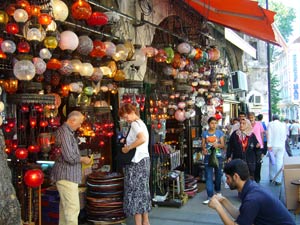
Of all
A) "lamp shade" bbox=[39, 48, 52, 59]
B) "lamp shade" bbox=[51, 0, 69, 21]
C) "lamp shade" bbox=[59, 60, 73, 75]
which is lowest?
"lamp shade" bbox=[59, 60, 73, 75]

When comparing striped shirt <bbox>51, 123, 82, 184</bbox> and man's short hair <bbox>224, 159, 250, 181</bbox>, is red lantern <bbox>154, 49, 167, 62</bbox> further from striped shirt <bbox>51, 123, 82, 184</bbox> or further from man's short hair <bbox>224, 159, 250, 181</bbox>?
man's short hair <bbox>224, 159, 250, 181</bbox>

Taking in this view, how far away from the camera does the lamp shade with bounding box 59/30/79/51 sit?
451 centimetres

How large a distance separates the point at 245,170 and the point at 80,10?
2750mm

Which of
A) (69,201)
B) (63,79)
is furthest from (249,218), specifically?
(63,79)

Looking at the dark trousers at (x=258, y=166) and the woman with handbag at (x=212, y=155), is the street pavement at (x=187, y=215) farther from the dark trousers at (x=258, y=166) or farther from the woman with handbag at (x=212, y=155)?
the dark trousers at (x=258, y=166)

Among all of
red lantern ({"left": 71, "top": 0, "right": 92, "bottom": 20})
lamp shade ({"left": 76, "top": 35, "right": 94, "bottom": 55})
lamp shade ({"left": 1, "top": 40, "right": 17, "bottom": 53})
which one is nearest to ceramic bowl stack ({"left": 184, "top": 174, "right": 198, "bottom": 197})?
lamp shade ({"left": 76, "top": 35, "right": 94, "bottom": 55})

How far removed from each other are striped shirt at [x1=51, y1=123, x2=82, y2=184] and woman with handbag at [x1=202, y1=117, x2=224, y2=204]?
129 inches

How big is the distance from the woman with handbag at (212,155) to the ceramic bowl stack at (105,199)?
A: 2046 mm

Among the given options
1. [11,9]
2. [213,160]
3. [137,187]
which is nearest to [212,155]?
[213,160]

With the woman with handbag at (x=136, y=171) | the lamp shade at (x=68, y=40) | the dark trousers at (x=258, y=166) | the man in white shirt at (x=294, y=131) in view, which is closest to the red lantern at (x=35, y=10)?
the lamp shade at (x=68, y=40)

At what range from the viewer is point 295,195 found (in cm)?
626

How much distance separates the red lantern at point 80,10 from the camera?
460cm

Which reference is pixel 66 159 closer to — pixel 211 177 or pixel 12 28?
pixel 12 28

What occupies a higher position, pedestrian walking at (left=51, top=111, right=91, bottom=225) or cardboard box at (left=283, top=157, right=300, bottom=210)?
pedestrian walking at (left=51, top=111, right=91, bottom=225)
